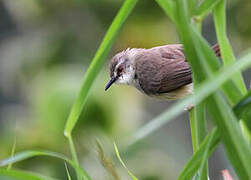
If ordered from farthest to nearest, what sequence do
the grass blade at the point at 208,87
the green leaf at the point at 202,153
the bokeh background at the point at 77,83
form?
the bokeh background at the point at 77,83
the green leaf at the point at 202,153
the grass blade at the point at 208,87

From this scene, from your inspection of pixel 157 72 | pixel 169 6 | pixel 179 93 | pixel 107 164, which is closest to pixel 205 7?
pixel 169 6

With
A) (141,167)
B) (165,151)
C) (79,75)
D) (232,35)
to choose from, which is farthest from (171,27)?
(141,167)

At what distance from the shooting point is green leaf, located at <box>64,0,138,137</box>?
1.12 meters

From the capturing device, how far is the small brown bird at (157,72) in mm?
2629

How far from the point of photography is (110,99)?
3.44m

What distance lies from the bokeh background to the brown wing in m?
0.32

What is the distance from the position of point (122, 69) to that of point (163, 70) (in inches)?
8.4

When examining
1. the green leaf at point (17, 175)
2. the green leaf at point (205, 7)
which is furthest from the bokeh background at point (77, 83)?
the green leaf at point (205, 7)

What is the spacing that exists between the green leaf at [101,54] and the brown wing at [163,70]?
1.35m

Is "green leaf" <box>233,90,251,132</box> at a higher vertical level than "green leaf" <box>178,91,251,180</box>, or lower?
higher

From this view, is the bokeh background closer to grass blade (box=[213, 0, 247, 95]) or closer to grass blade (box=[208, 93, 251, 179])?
grass blade (box=[213, 0, 247, 95])

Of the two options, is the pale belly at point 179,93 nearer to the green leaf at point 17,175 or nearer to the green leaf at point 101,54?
the green leaf at point 101,54

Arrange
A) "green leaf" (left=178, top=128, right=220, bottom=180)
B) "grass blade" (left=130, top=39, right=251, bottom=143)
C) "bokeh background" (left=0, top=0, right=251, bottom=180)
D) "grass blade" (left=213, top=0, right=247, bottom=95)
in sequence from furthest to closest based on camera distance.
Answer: "bokeh background" (left=0, top=0, right=251, bottom=180) → "grass blade" (left=213, top=0, right=247, bottom=95) → "green leaf" (left=178, top=128, right=220, bottom=180) → "grass blade" (left=130, top=39, right=251, bottom=143)

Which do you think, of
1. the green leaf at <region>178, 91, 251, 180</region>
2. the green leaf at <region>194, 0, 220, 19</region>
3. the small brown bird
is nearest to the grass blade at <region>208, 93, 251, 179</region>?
the green leaf at <region>178, 91, 251, 180</region>
